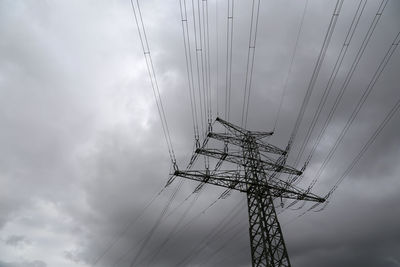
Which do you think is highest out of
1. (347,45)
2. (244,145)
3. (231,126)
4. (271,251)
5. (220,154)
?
(231,126)

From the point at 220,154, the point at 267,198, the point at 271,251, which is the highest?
the point at 220,154

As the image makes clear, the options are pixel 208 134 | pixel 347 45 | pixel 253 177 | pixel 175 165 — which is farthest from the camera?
pixel 208 134

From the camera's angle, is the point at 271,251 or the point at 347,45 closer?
the point at 347,45

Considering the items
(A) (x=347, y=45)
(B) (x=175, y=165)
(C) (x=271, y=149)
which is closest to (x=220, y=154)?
(B) (x=175, y=165)

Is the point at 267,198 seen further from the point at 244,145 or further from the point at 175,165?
the point at 175,165

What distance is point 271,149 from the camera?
19.3 metres

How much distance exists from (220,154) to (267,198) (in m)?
4.26

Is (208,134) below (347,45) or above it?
above

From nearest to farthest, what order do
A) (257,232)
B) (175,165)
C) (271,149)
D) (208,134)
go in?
1. (257,232)
2. (175,165)
3. (208,134)
4. (271,149)

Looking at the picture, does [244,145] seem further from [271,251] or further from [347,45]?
[347,45]

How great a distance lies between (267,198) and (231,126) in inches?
288

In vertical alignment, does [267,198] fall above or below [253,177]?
below

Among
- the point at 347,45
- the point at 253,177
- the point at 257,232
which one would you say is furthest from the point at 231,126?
the point at 347,45

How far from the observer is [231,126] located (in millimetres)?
20047
